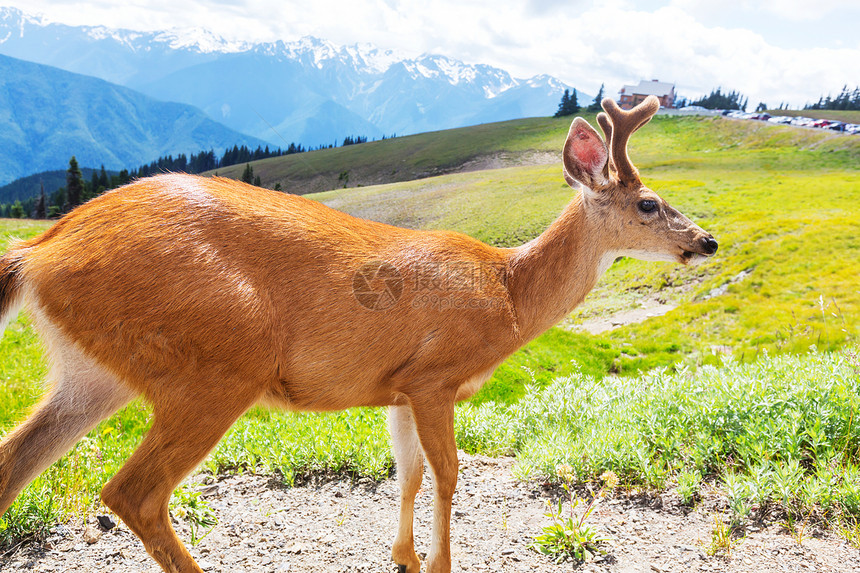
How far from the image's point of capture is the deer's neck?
14.5 feet

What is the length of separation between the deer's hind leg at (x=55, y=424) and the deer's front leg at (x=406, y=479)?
1.92 meters

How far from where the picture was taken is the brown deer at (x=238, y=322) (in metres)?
3.23

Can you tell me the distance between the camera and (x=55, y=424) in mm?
3617

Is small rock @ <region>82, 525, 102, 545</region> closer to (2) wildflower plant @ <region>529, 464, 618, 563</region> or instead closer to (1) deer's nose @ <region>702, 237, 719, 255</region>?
(2) wildflower plant @ <region>529, 464, 618, 563</region>

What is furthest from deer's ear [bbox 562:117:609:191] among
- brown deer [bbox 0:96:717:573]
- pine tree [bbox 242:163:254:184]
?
pine tree [bbox 242:163:254:184]

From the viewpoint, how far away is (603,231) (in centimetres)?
459

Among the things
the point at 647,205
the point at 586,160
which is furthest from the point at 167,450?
the point at 647,205

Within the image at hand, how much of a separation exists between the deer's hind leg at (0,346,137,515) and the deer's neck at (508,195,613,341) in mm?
2783

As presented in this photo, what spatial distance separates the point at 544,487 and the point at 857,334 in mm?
9287

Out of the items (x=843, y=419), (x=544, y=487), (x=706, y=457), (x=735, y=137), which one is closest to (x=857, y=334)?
(x=843, y=419)

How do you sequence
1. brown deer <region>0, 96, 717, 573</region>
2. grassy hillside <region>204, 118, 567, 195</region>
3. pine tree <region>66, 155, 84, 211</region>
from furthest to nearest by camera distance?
grassy hillside <region>204, 118, 567, 195</region>
pine tree <region>66, 155, 84, 211</region>
brown deer <region>0, 96, 717, 573</region>

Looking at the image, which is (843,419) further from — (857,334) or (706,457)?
(857,334)

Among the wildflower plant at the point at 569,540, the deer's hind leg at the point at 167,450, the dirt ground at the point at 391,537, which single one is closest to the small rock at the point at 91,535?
the dirt ground at the point at 391,537

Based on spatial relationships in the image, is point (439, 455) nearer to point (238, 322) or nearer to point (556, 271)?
point (238, 322)
